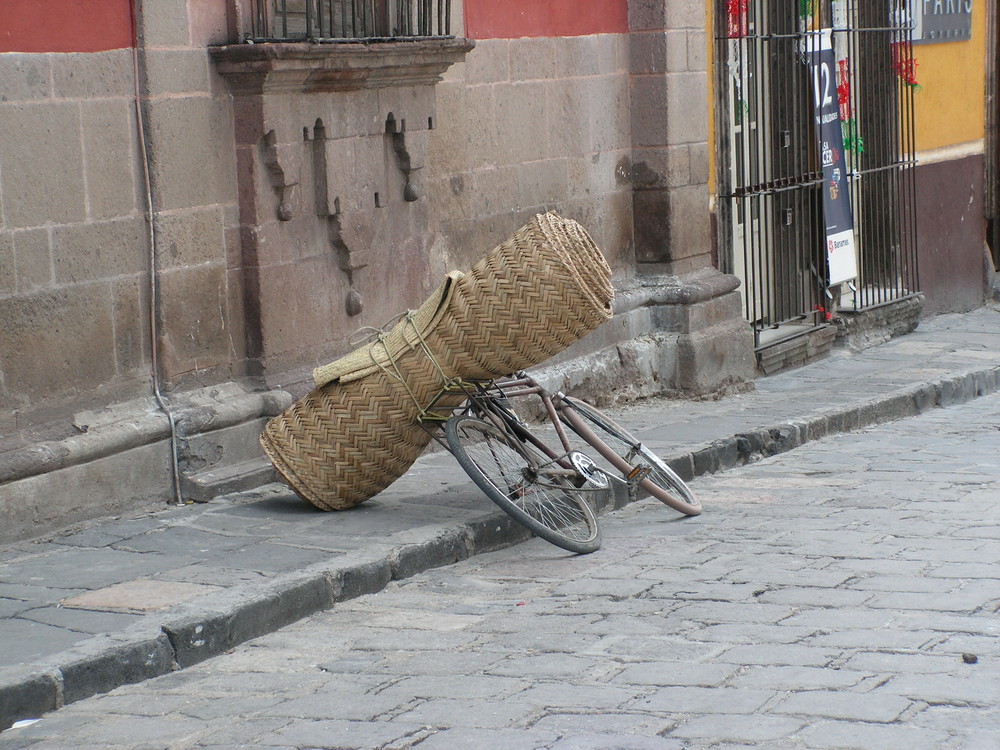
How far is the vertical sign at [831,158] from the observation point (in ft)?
38.5

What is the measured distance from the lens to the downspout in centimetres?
666

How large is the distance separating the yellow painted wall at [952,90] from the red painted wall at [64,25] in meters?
8.74

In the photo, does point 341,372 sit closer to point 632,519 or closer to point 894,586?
point 632,519

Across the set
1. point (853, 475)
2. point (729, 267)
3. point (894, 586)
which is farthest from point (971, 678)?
point (729, 267)

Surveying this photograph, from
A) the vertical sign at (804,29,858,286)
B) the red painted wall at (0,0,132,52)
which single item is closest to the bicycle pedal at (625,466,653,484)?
the red painted wall at (0,0,132,52)

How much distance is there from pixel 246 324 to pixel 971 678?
3.92m

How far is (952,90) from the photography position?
47.4 ft

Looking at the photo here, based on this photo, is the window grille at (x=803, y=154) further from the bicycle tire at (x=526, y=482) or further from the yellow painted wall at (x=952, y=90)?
the bicycle tire at (x=526, y=482)

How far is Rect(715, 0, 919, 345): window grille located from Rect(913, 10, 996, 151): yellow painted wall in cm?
54

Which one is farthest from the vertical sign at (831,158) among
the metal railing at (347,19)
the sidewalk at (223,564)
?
the metal railing at (347,19)

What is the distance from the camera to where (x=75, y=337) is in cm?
650

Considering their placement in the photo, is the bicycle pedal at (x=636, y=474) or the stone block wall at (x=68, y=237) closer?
the stone block wall at (x=68, y=237)

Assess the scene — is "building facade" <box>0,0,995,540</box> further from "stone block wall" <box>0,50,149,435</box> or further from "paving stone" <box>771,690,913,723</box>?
"paving stone" <box>771,690,913,723</box>

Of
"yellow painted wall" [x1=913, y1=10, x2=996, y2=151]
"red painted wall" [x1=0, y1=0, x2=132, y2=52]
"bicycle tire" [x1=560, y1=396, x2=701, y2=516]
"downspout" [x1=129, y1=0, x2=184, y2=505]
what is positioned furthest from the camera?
"yellow painted wall" [x1=913, y1=10, x2=996, y2=151]
